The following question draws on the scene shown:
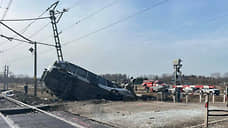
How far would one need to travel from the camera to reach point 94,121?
10.0 metres

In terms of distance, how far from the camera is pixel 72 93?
829 inches

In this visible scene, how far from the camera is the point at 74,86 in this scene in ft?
68.7

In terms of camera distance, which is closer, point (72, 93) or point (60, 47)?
point (72, 93)

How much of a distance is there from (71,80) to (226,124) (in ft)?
46.8

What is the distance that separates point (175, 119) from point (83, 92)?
1209cm

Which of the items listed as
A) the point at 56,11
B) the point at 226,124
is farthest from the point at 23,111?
the point at 56,11

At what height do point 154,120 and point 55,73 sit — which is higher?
point 55,73

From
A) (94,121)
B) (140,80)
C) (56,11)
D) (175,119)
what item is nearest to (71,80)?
(56,11)

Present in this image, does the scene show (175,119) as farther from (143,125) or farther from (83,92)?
(83,92)

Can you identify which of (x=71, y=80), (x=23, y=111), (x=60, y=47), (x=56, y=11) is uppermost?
(x=56, y=11)

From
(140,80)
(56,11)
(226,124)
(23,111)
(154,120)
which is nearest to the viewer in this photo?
(226,124)

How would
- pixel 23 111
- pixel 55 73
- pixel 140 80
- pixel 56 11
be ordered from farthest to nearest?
1. pixel 140 80
2. pixel 56 11
3. pixel 55 73
4. pixel 23 111

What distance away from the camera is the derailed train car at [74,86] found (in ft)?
67.9

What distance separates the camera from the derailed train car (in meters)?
20.7
